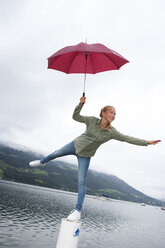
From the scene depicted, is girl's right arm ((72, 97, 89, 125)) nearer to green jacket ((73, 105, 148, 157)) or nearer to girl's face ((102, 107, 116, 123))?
green jacket ((73, 105, 148, 157))

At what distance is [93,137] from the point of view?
5.64m

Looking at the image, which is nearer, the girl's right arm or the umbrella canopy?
the girl's right arm

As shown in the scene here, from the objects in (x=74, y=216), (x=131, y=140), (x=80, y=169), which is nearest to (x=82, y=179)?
(x=80, y=169)

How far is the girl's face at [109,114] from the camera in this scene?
5645 mm

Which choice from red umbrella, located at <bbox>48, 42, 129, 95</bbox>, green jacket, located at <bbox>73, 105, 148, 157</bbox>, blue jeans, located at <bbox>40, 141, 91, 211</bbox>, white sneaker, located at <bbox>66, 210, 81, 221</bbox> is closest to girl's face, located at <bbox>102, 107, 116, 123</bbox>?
green jacket, located at <bbox>73, 105, 148, 157</bbox>

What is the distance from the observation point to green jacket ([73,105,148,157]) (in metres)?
5.57

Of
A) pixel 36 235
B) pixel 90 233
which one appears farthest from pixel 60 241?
pixel 90 233

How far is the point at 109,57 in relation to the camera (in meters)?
6.05

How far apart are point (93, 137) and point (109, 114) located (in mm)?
718

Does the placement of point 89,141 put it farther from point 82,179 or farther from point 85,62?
point 85,62

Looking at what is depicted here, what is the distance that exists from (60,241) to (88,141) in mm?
2449

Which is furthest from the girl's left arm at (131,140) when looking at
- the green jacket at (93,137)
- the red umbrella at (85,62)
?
the red umbrella at (85,62)

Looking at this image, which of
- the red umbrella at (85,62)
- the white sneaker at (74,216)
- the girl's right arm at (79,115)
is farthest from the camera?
the red umbrella at (85,62)

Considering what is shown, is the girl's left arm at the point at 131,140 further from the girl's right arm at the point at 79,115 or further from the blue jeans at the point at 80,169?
the blue jeans at the point at 80,169
